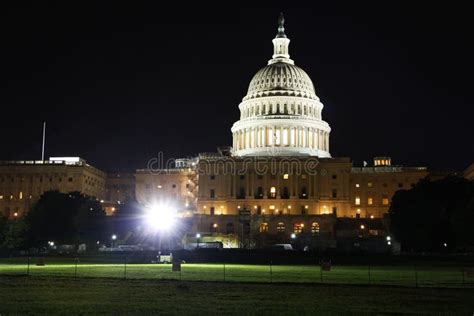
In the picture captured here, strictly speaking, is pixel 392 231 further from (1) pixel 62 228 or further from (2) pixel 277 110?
(2) pixel 277 110

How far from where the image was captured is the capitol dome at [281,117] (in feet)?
509

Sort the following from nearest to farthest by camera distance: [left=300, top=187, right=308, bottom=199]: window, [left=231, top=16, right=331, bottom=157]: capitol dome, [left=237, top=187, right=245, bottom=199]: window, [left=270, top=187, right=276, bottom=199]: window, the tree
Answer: the tree, [left=300, top=187, right=308, bottom=199]: window, [left=270, top=187, right=276, bottom=199]: window, [left=237, top=187, right=245, bottom=199]: window, [left=231, top=16, right=331, bottom=157]: capitol dome

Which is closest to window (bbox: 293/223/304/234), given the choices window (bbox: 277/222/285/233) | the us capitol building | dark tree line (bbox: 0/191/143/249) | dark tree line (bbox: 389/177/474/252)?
the us capitol building

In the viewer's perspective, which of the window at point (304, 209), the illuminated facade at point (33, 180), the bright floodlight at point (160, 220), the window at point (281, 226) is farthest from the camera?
the illuminated facade at point (33, 180)

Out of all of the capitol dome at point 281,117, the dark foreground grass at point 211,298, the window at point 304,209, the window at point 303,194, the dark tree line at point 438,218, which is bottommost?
the dark foreground grass at point 211,298

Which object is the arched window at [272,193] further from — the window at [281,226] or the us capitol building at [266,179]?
the window at [281,226]

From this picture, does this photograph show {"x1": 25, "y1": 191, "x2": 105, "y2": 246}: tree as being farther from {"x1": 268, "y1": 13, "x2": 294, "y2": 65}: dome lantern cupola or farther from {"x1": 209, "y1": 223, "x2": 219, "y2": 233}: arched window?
{"x1": 268, "y1": 13, "x2": 294, "y2": 65}: dome lantern cupola

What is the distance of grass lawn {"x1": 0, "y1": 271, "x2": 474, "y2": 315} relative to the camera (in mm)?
30312

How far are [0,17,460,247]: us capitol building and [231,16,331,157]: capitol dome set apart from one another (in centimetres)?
22

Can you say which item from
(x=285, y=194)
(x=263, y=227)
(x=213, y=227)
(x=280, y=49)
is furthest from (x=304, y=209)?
(x=280, y=49)

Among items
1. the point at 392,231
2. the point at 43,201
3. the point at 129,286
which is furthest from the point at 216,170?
the point at 129,286

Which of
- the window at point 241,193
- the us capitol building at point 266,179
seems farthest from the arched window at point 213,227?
the window at point 241,193

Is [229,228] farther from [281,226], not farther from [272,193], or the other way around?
[272,193]

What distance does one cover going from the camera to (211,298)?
3491 centimetres
